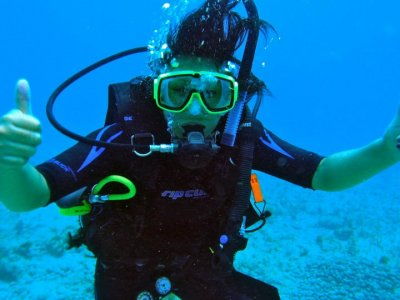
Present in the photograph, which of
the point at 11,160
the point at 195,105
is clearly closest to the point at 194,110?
the point at 195,105

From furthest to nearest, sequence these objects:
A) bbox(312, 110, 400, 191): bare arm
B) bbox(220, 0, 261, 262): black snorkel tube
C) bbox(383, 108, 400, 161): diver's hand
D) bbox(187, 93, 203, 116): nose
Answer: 1. bbox(220, 0, 261, 262): black snorkel tube
2. bbox(187, 93, 203, 116): nose
3. bbox(312, 110, 400, 191): bare arm
4. bbox(383, 108, 400, 161): diver's hand

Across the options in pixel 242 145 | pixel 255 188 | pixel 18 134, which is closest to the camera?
pixel 18 134

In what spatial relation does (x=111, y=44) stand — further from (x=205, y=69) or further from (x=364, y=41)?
(x=205, y=69)

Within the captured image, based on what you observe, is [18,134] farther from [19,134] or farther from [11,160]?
[11,160]

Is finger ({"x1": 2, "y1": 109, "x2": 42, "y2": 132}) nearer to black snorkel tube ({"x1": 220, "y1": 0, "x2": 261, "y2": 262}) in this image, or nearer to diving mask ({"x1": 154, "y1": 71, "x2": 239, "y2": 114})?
diving mask ({"x1": 154, "y1": 71, "x2": 239, "y2": 114})

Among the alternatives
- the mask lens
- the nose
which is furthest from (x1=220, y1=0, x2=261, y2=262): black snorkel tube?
the nose

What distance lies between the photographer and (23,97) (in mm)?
1931

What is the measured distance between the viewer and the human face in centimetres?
291

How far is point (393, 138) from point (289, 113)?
18403 centimetres

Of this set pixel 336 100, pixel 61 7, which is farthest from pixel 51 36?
pixel 336 100

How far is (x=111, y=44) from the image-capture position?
515 ft

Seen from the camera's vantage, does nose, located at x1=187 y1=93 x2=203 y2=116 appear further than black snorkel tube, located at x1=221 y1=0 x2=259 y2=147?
No

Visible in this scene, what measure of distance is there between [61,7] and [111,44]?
3297 centimetres

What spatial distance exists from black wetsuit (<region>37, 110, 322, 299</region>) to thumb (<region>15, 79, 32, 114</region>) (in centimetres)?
103
